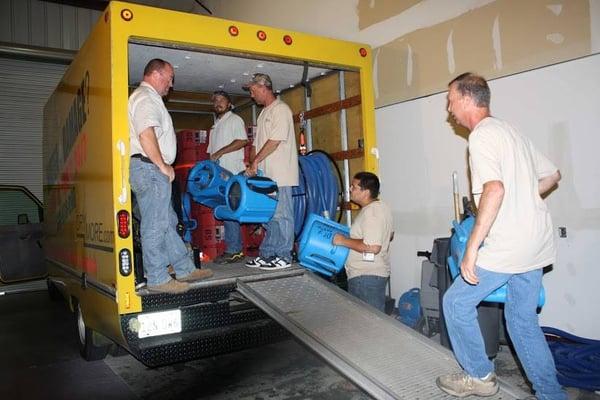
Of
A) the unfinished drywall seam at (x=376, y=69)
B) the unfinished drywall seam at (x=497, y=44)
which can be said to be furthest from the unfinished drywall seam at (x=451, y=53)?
the unfinished drywall seam at (x=376, y=69)

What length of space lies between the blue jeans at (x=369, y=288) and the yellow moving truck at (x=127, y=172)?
798mm

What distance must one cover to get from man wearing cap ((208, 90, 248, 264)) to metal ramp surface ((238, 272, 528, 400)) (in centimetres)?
134

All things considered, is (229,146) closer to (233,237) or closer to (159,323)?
(233,237)

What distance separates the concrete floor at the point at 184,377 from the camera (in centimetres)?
376

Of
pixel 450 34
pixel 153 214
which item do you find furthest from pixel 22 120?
pixel 450 34

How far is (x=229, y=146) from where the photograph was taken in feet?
17.7

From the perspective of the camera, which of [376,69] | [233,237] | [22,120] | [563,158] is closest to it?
[563,158]

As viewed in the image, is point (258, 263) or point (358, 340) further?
point (258, 263)

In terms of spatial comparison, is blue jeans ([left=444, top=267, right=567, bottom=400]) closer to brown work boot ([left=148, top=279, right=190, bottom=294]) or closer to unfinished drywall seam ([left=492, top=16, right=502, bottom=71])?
brown work boot ([left=148, top=279, right=190, bottom=294])

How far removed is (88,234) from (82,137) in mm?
815

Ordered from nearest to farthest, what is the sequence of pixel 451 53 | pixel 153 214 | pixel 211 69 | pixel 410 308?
pixel 153 214 → pixel 451 53 → pixel 211 69 → pixel 410 308

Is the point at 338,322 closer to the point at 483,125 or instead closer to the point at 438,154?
the point at 483,125

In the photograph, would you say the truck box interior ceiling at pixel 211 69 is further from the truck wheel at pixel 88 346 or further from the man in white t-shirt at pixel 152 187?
the truck wheel at pixel 88 346

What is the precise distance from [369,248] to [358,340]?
104cm
